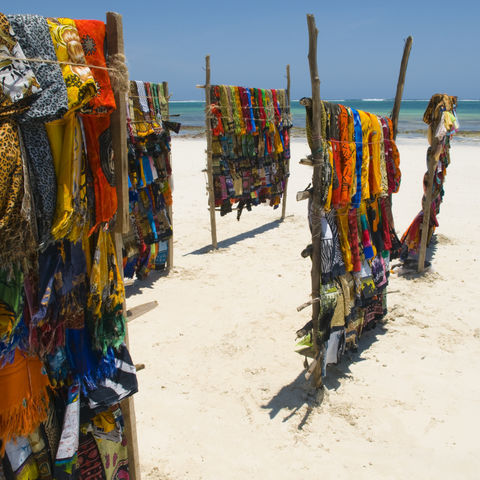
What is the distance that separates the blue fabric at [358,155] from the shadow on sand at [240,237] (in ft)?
12.5

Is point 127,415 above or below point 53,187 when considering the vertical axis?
below

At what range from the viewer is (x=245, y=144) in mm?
7238

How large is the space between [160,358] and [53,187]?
112 inches

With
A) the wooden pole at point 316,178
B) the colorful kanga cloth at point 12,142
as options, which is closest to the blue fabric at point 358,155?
the wooden pole at point 316,178

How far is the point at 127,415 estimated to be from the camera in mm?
2252

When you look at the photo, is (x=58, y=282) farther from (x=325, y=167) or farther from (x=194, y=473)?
(x=325, y=167)

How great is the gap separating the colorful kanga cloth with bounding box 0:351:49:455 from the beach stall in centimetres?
208

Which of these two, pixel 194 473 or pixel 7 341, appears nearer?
pixel 7 341

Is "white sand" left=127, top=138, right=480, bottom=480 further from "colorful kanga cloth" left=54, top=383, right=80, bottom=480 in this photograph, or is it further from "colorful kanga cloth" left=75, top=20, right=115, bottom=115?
"colorful kanga cloth" left=75, top=20, right=115, bottom=115

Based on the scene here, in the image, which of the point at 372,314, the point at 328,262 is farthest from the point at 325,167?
the point at 372,314

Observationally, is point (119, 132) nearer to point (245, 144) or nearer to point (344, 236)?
point (344, 236)

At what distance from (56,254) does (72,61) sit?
768mm

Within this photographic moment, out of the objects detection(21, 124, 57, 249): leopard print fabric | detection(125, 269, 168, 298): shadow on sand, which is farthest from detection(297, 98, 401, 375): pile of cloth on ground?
detection(125, 269, 168, 298): shadow on sand

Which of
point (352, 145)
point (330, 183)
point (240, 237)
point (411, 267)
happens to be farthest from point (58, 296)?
point (240, 237)
